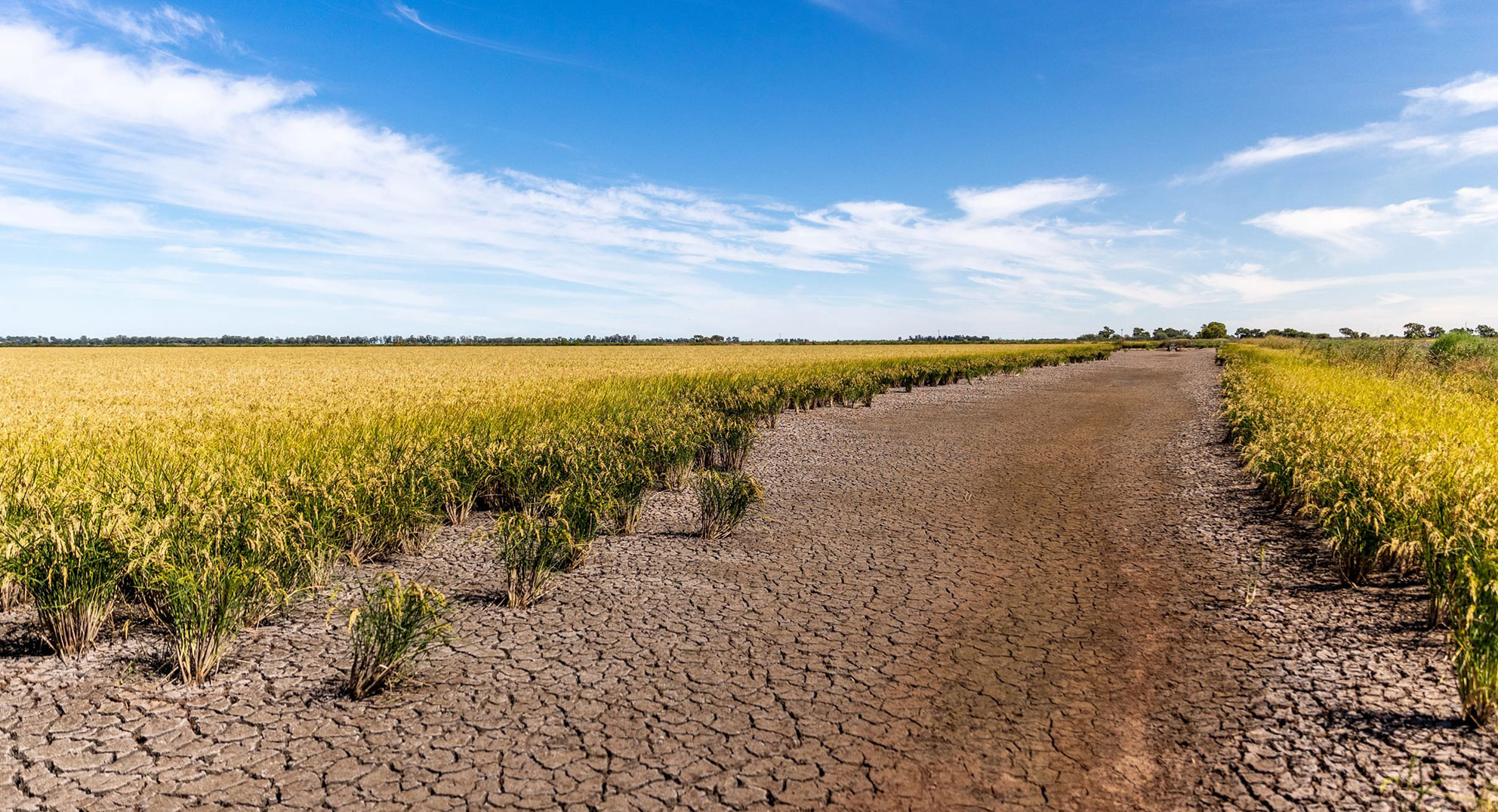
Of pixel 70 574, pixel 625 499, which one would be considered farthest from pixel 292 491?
pixel 625 499

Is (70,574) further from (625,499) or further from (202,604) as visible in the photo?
(625,499)

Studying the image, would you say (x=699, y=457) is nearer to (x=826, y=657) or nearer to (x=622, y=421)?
(x=622, y=421)

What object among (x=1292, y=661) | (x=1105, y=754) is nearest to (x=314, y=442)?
(x=1105, y=754)

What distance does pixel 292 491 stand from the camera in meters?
6.15

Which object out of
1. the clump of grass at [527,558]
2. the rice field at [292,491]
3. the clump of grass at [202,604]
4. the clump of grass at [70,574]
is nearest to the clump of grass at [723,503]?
the rice field at [292,491]

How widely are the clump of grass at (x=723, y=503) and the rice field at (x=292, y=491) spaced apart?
2 centimetres

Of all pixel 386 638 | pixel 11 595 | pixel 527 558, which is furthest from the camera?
pixel 527 558

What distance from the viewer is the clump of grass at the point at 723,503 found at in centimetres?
766

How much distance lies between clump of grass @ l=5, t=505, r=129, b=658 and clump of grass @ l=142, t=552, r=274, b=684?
274 millimetres

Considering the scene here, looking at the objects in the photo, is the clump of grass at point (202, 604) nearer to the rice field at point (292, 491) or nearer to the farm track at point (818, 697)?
the rice field at point (292, 491)

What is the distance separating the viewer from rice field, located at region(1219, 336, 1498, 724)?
3.82 metres

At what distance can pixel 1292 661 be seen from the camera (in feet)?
14.8

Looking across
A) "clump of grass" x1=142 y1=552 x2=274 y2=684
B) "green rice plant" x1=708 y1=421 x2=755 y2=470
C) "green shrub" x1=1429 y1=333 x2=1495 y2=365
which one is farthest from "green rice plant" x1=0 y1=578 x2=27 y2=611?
"green shrub" x1=1429 y1=333 x2=1495 y2=365

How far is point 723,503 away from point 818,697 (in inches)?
143
